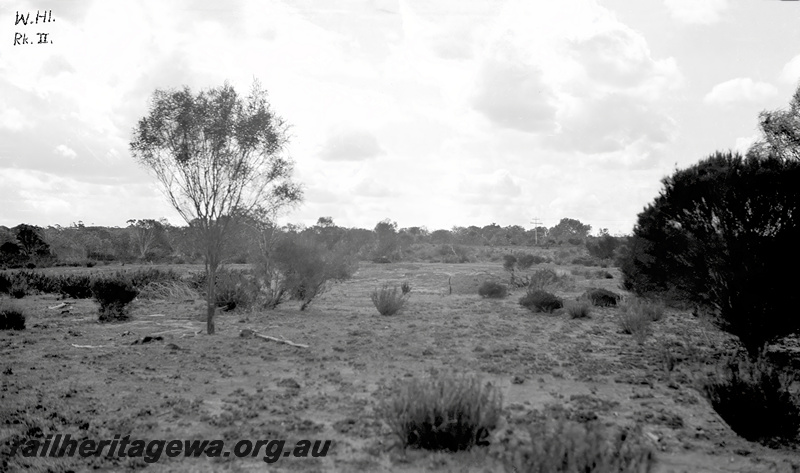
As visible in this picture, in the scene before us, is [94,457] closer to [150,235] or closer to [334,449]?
[334,449]

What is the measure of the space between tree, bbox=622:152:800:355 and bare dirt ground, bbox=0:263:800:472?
1.34 metres

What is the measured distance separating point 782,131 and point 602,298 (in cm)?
884

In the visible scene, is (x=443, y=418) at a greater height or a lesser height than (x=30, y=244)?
lesser

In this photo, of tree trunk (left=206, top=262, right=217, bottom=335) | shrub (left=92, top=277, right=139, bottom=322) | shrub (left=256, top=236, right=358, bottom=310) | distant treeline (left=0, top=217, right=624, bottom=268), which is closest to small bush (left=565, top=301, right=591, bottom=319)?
shrub (left=256, top=236, right=358, bottom=310)

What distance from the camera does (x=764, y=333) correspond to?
33.9ft

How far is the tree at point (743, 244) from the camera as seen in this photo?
9.98m

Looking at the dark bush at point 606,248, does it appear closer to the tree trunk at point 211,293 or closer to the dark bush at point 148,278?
the dark bush at point 148,278

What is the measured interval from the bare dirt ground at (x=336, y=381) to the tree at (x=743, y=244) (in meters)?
1.34

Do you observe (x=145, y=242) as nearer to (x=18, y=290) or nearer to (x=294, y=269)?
(x=18, y=290)

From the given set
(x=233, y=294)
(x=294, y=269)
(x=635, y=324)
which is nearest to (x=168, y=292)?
(x=233, y=294)

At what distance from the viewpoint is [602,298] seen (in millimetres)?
22375

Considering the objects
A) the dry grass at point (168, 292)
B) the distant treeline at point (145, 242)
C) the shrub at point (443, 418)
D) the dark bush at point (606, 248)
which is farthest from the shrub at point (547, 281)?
the dark bush at point (606, 248)

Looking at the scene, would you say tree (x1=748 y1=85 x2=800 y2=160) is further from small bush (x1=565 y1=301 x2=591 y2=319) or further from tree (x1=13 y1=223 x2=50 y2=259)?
tree (x1=13 y1=223 x2=50 y2=259)

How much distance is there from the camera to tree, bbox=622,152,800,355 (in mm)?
9984
